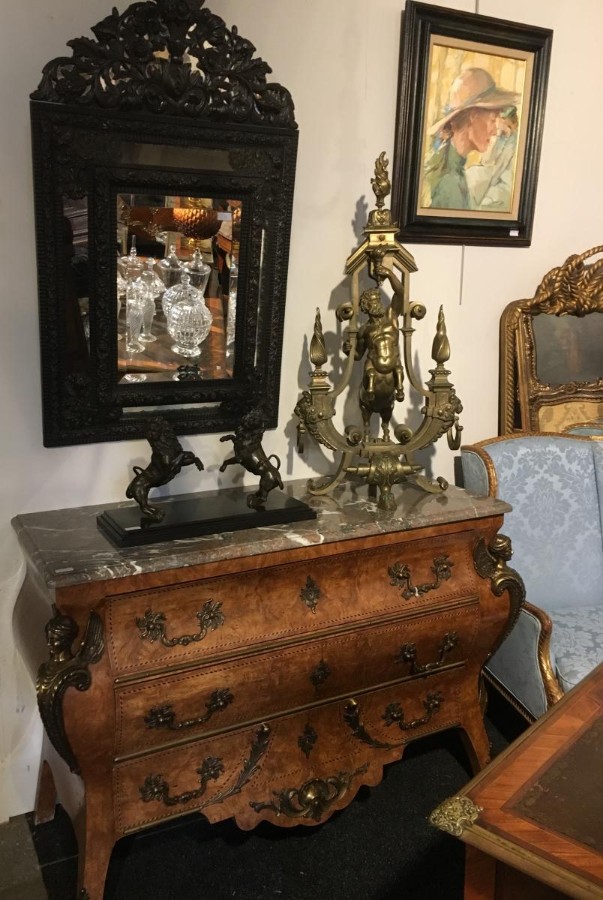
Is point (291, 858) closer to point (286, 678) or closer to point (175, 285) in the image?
point (286, 678)

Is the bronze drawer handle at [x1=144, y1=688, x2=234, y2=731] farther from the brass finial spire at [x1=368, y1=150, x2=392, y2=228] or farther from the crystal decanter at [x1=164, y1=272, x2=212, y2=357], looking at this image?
the brass finial spire at [x1=368, y1=150, x2=392, y2=228]

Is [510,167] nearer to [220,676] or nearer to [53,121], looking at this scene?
[53,121]

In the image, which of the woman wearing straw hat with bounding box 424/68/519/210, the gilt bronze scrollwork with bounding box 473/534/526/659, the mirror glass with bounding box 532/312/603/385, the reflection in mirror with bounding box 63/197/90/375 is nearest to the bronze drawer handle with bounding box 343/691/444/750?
the gilt bronze scrollwork with bounding box 473/534/526/659

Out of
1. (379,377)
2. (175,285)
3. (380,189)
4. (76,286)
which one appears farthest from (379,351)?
(76,286)

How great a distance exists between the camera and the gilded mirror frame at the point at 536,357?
2.77 meters

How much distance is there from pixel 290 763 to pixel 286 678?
10.2 inches

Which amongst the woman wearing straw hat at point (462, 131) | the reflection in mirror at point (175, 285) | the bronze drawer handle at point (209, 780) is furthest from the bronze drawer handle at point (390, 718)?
the woman wearing straw hat at point (462, 131)

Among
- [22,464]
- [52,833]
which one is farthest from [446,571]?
[52,833]

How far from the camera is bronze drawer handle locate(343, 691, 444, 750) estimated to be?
6.70 ft

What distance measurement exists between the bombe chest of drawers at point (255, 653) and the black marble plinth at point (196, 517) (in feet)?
0.14

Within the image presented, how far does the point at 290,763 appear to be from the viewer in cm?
198

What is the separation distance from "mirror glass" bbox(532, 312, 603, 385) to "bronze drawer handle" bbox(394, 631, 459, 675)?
1.16 meters

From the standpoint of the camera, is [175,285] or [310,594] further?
[175,285]

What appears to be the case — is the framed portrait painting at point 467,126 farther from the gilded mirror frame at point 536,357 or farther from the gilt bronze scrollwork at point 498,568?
the gilt bronze scrollwork at point 498,568
